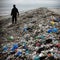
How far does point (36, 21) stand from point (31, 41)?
3.52 meters

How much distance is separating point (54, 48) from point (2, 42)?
3.66m

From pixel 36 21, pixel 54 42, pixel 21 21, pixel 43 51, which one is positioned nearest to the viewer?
pixel 43 51

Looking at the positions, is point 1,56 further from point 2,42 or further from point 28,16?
point 28,16

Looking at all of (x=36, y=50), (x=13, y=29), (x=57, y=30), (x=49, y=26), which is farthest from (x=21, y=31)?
(x=36, y=50)

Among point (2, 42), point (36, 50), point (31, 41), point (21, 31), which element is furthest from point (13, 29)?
point (36, 50)

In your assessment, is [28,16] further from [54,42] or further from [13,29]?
[54,42]

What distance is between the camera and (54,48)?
802 cm

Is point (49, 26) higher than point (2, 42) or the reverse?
higher

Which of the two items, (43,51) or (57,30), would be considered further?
(57,30)

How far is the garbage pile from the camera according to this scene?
800 cm

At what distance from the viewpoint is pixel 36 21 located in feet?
42.4

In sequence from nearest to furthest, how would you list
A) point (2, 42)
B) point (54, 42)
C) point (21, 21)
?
point (54, 42)
point (2, 42)
point (21, 21)

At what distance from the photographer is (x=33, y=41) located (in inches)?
373

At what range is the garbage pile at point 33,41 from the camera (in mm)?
7996
